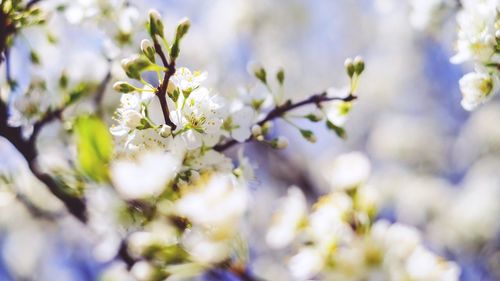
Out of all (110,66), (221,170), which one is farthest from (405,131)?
(221,170)

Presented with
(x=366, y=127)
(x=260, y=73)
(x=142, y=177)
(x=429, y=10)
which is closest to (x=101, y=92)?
(x=260, y=73)

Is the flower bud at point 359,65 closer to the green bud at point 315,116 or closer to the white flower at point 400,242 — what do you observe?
the green bud at point 315,116

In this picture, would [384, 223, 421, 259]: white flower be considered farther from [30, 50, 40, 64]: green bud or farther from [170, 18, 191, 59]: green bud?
[30, 50, 40, 64]: green bud

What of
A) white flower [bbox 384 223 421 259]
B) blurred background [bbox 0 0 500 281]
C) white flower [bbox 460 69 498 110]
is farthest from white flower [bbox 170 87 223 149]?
blurred background [bbox 0 0 500 281]

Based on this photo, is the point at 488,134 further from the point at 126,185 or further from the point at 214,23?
the point at 126,185

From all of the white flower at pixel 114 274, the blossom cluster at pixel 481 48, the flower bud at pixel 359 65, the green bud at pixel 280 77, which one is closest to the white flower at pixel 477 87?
the blossom cluster at pixel 481 48
